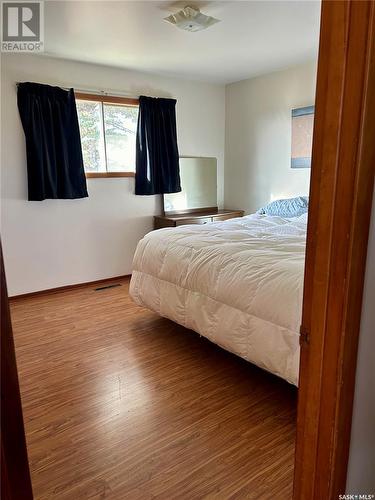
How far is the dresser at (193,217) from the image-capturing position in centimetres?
432

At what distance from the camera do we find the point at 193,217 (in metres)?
4.46

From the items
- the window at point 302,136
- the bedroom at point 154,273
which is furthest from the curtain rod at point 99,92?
the window at point 302,136

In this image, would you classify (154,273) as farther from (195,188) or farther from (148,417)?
(195,188)

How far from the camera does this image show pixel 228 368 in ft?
7.84

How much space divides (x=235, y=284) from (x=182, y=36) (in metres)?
2.23

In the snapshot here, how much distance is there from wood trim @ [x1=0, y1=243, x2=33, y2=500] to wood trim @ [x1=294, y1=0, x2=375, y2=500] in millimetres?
734

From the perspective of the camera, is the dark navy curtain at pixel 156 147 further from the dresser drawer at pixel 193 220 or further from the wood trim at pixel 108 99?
the dresser drawer at pixel 193 220

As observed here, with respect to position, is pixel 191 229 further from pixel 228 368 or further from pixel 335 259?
pixel 335 259

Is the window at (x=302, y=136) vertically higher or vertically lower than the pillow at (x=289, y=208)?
higher

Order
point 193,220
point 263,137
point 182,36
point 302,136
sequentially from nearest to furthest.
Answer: point 182,36
point 302,136
point 193,220
point 263,137

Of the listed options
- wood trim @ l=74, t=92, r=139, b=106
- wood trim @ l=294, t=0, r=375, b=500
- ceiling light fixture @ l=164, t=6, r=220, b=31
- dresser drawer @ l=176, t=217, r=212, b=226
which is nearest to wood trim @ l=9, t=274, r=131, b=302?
dresser drawer @ l=176, t=217, r=212, b=226

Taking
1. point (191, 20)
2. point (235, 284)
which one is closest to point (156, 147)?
point (191, 20)

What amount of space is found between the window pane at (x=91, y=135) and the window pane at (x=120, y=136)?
0.08 metres

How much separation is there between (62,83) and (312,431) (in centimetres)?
390
